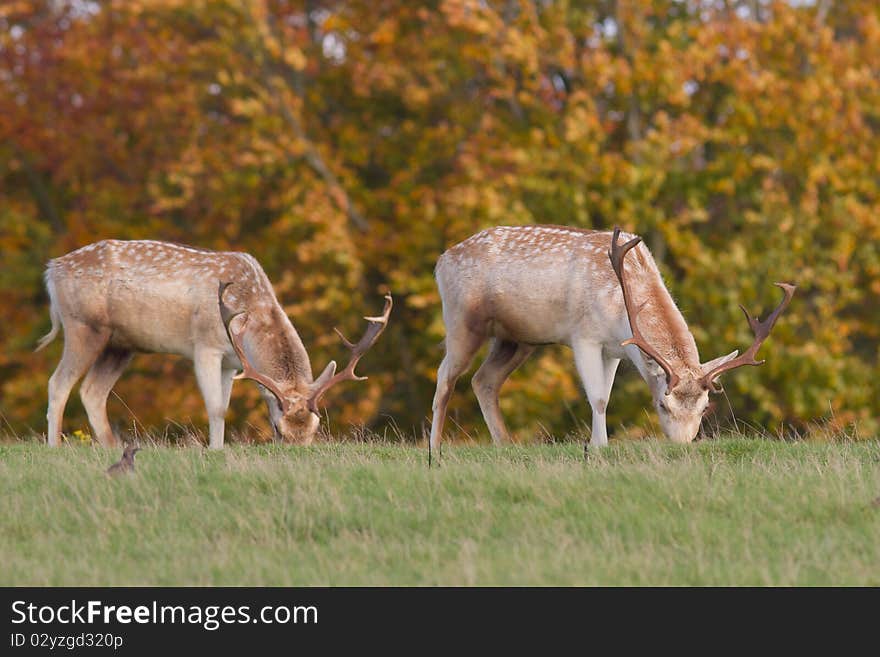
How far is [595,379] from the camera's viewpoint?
10609 millimetres

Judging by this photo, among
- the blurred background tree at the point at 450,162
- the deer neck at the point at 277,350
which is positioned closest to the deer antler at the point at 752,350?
the deer neck at the point at 277,350

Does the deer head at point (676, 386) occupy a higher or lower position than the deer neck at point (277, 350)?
higher

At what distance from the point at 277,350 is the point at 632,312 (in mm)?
3039

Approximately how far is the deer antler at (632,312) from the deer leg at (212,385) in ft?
11.3

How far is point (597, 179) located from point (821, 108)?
9.60 feet

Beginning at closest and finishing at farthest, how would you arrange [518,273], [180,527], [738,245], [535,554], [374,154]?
[535,554]
[180,527]
[518,273]
[738,245]
[374,154]

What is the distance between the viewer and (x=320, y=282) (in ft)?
58.7

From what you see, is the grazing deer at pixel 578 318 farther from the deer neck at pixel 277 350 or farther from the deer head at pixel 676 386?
the deer neck at pixel 277 350

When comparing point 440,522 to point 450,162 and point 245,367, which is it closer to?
point 245,367

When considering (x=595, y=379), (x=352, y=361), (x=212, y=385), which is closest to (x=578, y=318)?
(x=595, y=379)

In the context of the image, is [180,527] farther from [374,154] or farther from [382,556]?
[374,154]

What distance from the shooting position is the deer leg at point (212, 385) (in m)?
11.4

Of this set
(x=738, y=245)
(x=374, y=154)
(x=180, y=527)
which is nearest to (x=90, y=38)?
(x=374, y=154)

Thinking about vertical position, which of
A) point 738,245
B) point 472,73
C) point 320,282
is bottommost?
point 320,282
